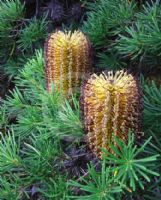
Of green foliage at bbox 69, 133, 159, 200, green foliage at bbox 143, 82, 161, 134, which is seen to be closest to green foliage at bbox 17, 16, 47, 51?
green foliage at bbox 143, 82, 161, 134

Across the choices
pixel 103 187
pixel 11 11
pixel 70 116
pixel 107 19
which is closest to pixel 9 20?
pixel 11 11

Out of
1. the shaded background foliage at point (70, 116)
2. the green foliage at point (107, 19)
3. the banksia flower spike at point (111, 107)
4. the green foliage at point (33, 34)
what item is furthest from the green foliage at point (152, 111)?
the green foliage at point (33, 34)

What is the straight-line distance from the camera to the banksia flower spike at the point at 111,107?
0.68 meters

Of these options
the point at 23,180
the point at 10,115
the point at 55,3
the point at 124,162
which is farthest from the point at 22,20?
the point at 124,162

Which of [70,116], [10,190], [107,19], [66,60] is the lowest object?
[10,190]

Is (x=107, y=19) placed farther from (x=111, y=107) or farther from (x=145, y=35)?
(x=111, y=107)

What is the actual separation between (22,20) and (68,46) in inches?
19.1

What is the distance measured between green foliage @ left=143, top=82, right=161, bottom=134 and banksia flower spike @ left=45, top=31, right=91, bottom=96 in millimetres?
141

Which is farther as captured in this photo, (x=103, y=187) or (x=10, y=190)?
(x=10, y=190)

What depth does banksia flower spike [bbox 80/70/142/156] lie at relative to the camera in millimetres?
683

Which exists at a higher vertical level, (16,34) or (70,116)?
(16,34)

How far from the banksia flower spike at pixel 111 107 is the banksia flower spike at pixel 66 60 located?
160 millimetres

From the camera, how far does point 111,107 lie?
0.68m

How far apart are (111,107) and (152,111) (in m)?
0.17
